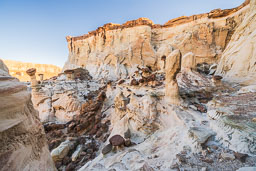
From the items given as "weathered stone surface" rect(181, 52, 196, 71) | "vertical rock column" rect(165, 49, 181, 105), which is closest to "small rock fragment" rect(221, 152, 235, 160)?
"vertical rock column" rect(165, 49, 181, 105)

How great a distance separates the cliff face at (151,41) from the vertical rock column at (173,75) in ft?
36.2

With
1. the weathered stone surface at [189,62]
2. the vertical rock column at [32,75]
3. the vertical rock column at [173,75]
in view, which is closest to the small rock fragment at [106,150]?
the vertical rock column at [173,75]

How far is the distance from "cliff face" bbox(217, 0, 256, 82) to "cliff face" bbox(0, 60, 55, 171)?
31.3ft

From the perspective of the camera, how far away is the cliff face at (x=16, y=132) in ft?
3.25

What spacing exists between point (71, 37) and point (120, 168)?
24000mm

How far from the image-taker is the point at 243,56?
261 inches

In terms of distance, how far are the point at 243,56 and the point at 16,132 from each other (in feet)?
35.4

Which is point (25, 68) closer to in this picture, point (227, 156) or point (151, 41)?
point (151, 41)

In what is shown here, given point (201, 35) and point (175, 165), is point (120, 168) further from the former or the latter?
point (201, 35)

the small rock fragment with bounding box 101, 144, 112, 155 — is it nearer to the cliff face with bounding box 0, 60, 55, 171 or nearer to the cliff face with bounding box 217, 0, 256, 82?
the cliff face with bounding box 0, 60, 55, 171

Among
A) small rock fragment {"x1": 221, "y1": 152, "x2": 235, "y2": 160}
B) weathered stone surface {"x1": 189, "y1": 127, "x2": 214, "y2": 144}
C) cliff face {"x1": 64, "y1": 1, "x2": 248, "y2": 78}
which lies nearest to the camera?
small rock fragment {"x1": 221, "y1": 152, "x2": 235, "y2": 160}

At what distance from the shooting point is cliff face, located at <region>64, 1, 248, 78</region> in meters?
13.7

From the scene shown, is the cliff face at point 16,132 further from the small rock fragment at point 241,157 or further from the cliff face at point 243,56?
the cliff face at point 243,56

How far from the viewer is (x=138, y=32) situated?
16.1 metres
